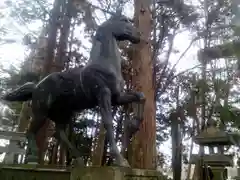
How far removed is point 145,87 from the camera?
6766mm

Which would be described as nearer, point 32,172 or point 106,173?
point 106,173

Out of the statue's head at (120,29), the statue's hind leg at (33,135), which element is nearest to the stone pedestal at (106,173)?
the statue's hind leg at (33,135)

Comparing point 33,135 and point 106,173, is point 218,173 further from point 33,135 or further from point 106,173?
point 106,173

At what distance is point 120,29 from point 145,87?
130 inches

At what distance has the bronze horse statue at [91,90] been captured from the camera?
336 centimetres

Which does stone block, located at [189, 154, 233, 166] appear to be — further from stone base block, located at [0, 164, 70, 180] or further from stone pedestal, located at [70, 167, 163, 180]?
stone base block, located at [0, 164, 70, 180]

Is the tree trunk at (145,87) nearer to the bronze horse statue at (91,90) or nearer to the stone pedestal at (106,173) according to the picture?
the bronze horse statue at (91,90)

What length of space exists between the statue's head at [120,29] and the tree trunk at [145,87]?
306 cm

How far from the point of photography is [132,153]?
6.38 m

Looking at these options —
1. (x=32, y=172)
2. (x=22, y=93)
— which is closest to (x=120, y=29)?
(x=22, y=93)

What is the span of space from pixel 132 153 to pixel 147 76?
5.83 ft

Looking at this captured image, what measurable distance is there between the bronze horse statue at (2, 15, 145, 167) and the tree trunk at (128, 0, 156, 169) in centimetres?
265

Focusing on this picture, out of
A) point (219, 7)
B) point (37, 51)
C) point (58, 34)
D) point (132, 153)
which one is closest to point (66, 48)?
point (58, 34)

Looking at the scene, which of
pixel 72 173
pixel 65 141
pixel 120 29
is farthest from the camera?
pixel 65 141
